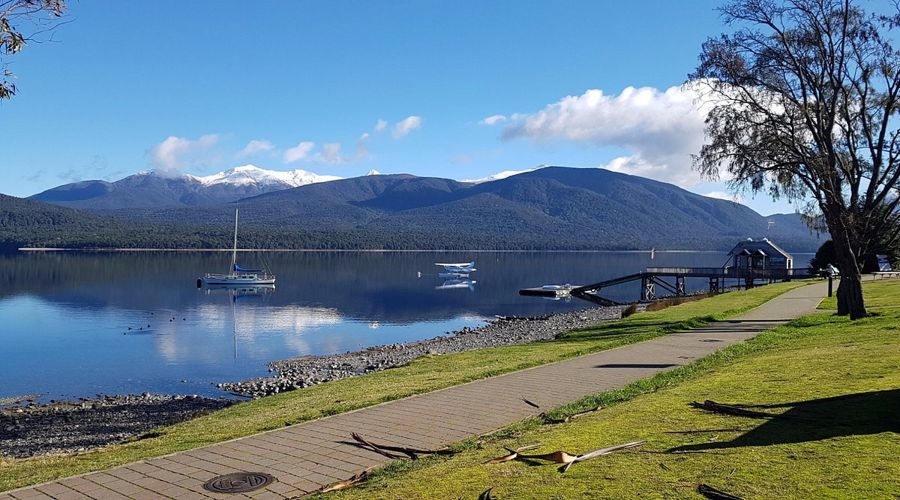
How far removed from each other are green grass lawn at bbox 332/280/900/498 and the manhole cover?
1121mm

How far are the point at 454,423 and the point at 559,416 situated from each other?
5.04 ft

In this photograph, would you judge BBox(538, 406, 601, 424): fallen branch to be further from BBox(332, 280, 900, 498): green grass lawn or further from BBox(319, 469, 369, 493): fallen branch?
BBox(319, 469, 369, 493): fallen branch

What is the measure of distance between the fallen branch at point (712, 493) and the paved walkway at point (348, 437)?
371cm

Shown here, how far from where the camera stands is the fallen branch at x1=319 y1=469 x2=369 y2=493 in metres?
7.33

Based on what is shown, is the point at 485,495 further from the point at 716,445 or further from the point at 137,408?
the point at 137,408

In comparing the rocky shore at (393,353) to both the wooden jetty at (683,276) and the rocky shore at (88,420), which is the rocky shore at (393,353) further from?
the wooden jetty at (683,276)

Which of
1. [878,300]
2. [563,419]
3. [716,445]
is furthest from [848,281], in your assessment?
[716,445]

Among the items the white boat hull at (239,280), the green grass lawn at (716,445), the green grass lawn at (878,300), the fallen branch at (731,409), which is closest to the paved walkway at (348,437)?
the green grass lawn at (716,445)

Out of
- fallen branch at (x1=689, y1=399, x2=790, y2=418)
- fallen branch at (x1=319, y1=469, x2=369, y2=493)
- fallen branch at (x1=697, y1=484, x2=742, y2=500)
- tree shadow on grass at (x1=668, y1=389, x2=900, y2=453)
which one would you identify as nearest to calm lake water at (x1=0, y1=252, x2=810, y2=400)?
fallen branch at (x1=319, y1=469, x2=369, y2=493)

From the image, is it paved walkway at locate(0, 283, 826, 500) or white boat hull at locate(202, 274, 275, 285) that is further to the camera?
white boat hull at locate(202, 274, 275, 285)

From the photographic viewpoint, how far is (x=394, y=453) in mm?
8773

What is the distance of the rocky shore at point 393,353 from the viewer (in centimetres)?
2986

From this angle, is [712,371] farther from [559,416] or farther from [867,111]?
[867,111]

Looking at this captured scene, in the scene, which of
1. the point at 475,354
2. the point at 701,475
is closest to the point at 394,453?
the point at 701,475
